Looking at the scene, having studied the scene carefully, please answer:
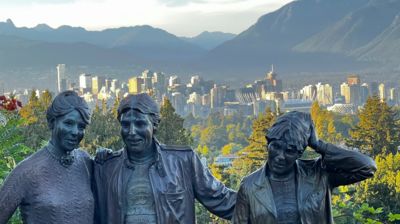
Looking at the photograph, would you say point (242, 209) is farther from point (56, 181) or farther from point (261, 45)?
point (261, 45)

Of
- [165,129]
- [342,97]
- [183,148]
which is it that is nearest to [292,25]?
[342,97]

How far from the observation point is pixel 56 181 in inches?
159

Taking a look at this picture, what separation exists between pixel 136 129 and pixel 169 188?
39 cm

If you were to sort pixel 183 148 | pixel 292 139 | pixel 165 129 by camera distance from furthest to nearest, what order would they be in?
pixel 165 129
pixel 183 148
pixel 292 139

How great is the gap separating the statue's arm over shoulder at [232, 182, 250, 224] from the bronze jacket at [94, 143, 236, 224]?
0.24m

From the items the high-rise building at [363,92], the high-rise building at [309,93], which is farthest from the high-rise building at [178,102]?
the high-rise building at [363,92]

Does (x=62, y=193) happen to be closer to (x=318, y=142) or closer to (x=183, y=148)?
(x=183, y=148)

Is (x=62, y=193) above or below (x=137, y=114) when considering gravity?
below

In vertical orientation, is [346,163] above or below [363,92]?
above

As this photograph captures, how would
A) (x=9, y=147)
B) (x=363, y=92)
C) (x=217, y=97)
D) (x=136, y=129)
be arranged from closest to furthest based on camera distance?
(x=136, y=129) < (x=9, y=147) < (x=363, y=92) < (x=217, y=97)

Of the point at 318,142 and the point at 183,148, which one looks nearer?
the point at 318,142

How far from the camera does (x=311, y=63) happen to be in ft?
435

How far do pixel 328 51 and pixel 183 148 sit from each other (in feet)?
435

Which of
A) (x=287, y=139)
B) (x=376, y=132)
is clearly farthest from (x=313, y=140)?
(x=376, y=132)
